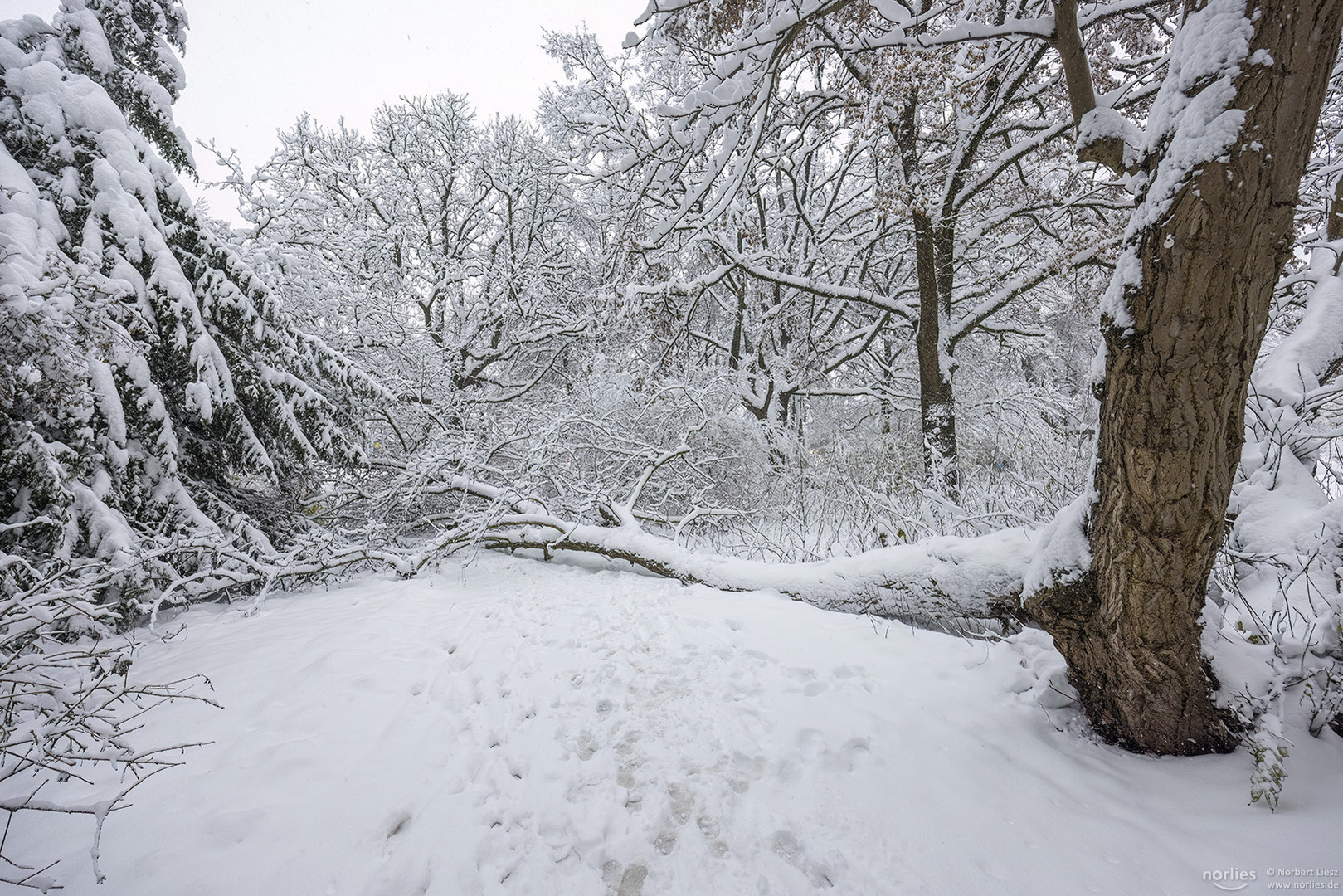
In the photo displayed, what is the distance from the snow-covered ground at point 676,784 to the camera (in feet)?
5.31

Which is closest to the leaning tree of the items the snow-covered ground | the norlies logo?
the snow-covered ground

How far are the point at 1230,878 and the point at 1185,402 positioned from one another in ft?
4.85

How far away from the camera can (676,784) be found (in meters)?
2.14

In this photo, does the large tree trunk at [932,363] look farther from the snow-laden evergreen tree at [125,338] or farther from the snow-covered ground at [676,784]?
the snow-laden evergreen tree at [125,338]

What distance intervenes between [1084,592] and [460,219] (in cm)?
1408

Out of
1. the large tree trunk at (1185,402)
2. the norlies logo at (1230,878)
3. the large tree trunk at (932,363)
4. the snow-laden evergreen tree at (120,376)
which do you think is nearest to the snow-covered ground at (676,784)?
the norlies logo at (1230,878)

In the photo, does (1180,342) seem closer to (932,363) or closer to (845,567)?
(845,567)

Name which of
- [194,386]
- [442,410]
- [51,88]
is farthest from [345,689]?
[442,410]

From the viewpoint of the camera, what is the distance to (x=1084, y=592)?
2.00 metres

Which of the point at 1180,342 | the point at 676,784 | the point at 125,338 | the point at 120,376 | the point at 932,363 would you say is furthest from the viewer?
the point at 932,363

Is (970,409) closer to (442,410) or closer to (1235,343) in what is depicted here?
(1235,343)

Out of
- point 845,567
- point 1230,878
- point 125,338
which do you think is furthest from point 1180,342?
point 125,338

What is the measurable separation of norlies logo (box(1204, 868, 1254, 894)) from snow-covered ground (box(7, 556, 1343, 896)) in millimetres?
15

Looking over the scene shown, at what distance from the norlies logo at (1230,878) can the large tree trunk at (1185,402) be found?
578 millimetres
